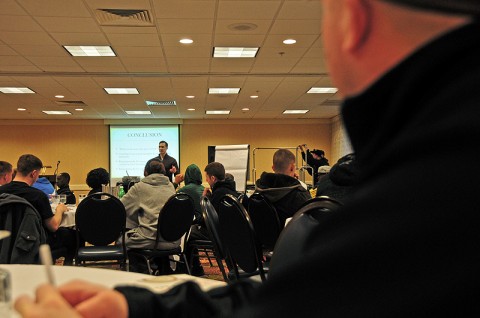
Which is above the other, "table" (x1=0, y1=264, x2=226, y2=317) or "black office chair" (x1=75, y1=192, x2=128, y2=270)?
"table" (x1=0, y1=264, x2=226, y2=317)

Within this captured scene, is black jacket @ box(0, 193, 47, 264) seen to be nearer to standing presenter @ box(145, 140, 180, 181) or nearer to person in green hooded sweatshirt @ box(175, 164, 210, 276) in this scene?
person in green hooded sweatshirt @ box(175, 164, 210, 276)

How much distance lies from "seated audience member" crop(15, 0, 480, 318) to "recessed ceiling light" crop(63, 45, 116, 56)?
260 inches

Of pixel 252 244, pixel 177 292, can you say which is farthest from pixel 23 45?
pixel 177 292

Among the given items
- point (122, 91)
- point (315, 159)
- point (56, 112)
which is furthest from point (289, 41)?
point (56, 112)

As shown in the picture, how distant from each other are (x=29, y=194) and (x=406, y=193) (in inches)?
145

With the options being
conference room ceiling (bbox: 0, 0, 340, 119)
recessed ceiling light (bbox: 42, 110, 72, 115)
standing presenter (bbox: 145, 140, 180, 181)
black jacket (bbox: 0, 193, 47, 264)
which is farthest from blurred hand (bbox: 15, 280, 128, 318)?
recessed ceiling light (bbox: 42, 110, 72, 115)

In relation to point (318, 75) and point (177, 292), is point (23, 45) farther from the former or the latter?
point (177, 292)

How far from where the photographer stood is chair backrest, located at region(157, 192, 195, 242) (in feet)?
13.2

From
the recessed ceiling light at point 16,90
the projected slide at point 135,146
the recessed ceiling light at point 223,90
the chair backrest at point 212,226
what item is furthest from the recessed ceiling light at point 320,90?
the chair backrest at point 212,226

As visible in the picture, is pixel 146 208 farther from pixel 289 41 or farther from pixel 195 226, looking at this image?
pixel 289 41

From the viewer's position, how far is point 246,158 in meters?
6.64

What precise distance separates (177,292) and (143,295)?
2.7 inches

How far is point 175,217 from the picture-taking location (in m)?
4.09

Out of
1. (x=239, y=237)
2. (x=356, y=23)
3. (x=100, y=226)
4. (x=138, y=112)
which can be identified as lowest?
(x=100, y=226)
